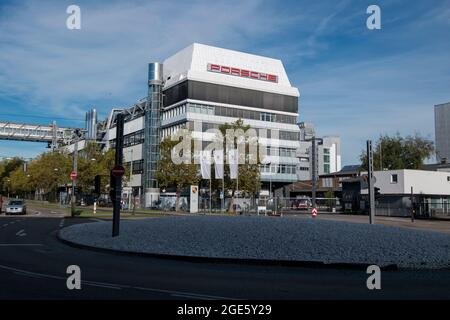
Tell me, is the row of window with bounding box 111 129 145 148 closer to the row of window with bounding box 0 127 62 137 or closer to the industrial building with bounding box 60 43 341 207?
the industrial building with bounding box 60 43 341 207

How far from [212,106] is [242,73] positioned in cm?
963

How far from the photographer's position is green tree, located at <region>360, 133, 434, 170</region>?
9294cm

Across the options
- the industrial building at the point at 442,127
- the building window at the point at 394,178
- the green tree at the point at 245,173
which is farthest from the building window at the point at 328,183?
the green tree at the point at 245,173

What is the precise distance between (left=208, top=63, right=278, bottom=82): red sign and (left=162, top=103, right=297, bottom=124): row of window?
645 cm

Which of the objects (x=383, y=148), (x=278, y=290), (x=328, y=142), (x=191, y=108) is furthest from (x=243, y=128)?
(x=328, y=142)

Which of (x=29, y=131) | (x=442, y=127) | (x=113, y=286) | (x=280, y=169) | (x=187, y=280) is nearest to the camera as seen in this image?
(x=113, y=286)

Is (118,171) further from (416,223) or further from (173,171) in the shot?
(173,171)

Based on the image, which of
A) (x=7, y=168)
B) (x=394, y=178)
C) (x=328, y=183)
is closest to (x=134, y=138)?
(x=328, y=183)

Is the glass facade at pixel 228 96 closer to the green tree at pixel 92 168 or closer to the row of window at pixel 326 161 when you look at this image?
the green tree at pixel 92 168

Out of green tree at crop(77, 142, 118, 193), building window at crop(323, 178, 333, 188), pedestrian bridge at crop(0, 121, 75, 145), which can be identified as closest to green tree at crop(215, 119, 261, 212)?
green tree at crop(77, 142, 118, 193)

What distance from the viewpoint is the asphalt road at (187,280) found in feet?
32.6

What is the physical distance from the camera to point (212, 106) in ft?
268

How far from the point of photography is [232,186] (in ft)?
211
